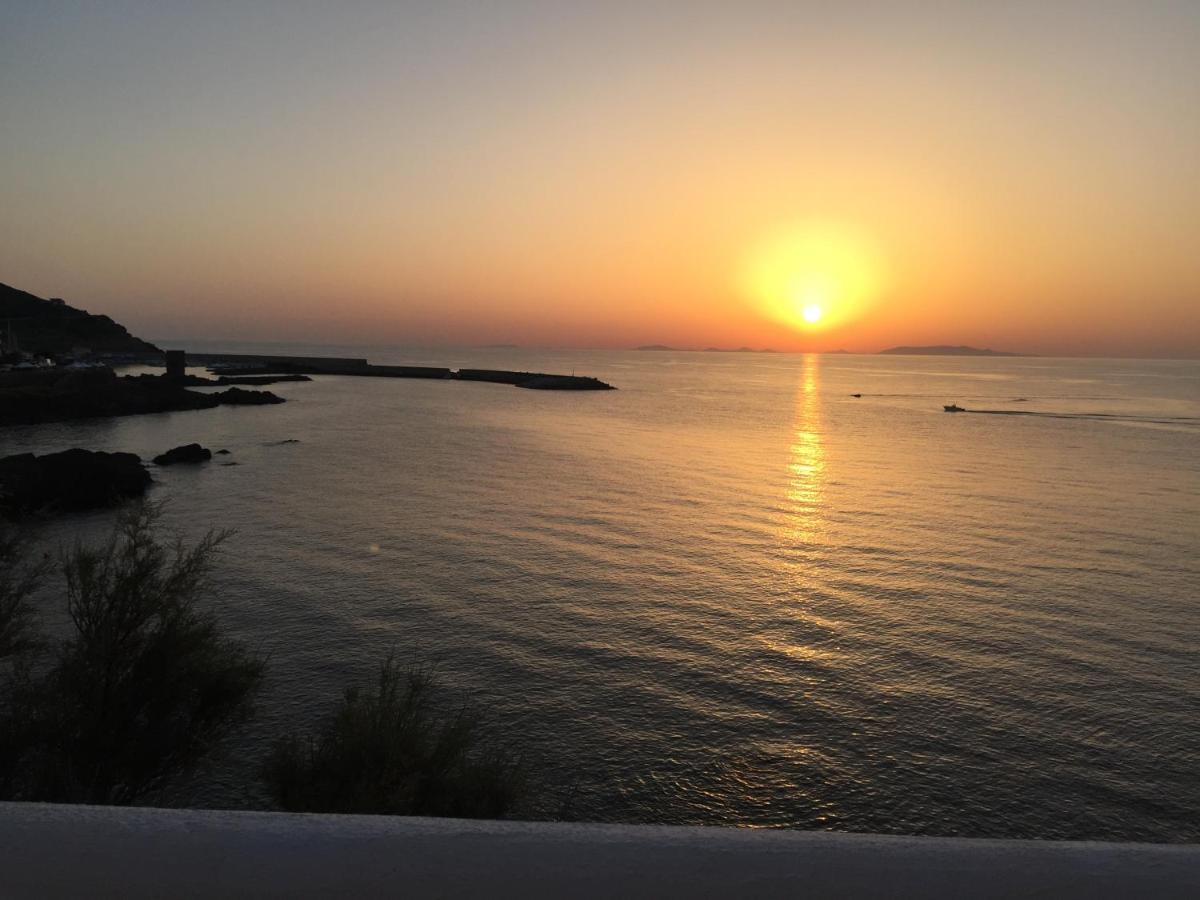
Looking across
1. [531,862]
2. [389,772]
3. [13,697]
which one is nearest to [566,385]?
[13,697]

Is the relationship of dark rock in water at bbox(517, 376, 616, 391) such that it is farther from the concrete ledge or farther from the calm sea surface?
the concrete ledge

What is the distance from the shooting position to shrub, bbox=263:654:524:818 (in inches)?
328

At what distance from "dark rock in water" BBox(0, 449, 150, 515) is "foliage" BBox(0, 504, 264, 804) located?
1985 cm

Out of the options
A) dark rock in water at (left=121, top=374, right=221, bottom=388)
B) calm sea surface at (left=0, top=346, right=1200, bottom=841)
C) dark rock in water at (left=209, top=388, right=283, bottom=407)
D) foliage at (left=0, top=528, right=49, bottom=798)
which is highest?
dark rock in water at (left=121, top=374, right=221, bottom=388)

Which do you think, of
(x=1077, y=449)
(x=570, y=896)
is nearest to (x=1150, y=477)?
(x=1077, y=449)

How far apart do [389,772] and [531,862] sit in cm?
666

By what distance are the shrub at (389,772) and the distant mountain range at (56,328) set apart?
155146 mm

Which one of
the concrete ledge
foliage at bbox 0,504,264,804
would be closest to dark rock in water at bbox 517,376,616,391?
foliage at bbox 0,504,264,804

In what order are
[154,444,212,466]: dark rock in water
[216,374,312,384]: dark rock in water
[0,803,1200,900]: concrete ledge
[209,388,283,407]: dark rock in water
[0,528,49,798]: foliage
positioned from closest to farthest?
[0,803,1200,900]: concrete ledge
[0,528,49,798]: foliage
[154,444,212,466]: dark rock in water
[209,388,283,407]: dark rock in water
[216,374,312,384]: dark rock in water

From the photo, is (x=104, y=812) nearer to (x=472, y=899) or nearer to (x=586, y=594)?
(x=472, y=899)

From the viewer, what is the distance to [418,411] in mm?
77500

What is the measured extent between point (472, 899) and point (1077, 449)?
203 feet

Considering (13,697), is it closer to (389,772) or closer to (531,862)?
(389,772)

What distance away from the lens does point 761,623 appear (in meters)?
17.2
